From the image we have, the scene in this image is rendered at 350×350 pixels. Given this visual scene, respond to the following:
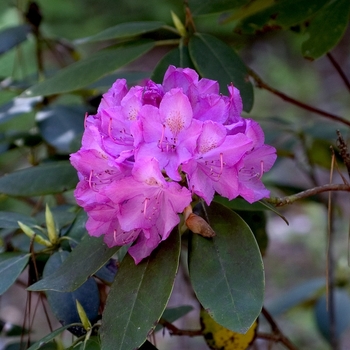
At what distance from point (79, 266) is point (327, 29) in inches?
23.0

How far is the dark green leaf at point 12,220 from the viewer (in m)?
0.83

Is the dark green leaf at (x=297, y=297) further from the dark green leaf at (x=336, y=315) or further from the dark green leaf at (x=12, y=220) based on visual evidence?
the dark green leaf at (x=12, y=220)

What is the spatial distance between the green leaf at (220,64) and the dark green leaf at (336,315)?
0.81 m

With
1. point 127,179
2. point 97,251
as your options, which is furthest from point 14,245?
point 127,179

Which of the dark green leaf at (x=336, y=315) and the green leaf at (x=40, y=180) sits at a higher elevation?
the green leaf at (x=40, y=180)

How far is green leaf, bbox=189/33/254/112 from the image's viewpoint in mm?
895

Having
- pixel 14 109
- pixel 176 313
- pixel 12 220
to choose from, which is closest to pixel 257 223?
pixel 176 313

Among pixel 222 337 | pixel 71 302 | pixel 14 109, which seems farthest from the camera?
pixel 14 109

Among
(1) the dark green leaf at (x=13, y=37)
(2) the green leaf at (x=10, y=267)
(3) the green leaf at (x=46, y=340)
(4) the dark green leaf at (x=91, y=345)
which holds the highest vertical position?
(1) the dark green leaf at (x=13, y=37)

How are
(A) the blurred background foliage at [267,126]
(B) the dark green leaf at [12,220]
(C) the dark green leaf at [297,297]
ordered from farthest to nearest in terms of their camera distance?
(C) the dark green leaf at [297,297] → (A) the blurred background foliage at [267,126] → (B) the dark green leaf at [12,220]

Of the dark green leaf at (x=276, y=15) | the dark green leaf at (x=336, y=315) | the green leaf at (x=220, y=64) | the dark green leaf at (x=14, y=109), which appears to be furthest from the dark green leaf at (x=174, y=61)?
the dark green leaf at (x=336, y=315)

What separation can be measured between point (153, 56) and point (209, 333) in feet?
19.3

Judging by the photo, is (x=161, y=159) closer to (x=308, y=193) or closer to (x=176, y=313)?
(x=308, y=193)

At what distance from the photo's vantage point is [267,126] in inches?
62.6
